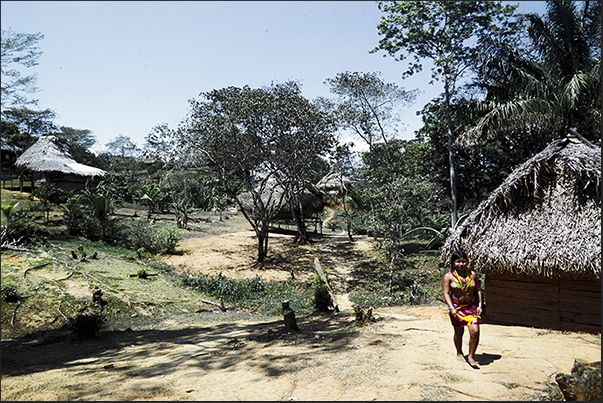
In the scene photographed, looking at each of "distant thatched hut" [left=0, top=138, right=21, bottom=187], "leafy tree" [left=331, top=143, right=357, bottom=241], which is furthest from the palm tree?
"distant thatched hut" [left=0, top=138, right=21, bottom=187]

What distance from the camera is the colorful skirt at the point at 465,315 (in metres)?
4.48

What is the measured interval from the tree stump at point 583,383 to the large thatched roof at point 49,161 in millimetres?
21219

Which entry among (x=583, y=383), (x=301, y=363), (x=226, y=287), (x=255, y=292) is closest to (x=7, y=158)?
(x=226, y=287)

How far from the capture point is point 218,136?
1333 cm

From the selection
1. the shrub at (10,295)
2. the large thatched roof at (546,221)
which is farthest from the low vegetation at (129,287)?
the large thatched roof at (546,221)

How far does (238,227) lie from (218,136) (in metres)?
7.92

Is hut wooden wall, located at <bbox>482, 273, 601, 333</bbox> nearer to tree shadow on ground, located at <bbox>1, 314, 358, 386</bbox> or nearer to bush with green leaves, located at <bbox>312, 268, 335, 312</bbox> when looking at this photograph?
tree shadow on ground, located at <bbox>1, 314, 358, 386</bbox>

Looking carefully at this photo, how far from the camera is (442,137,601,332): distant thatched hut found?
6035mm

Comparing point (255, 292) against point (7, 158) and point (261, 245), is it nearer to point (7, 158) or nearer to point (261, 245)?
point (261, 245)

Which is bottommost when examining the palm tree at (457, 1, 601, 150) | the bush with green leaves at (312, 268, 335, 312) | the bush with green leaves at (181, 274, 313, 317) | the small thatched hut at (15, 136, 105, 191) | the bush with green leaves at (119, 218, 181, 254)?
the bush with green leaves at (181, 274, 313, 317)

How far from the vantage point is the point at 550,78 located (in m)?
13.2

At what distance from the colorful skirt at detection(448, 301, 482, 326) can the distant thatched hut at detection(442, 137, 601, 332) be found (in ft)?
8.29

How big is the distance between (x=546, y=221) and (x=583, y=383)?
3.96 metres

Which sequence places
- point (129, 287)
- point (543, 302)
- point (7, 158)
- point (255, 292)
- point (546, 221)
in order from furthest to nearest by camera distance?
point (7, 158) < point (255, 292) < point (129, 287) < point (543, 302) < point (546, 221)
